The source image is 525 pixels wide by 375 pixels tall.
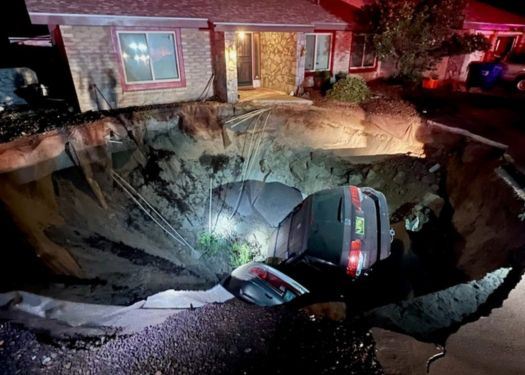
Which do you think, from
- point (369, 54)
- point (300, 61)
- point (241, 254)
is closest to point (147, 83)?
point (300, 61)

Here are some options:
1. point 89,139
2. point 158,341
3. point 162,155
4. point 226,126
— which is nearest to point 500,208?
point 158,341

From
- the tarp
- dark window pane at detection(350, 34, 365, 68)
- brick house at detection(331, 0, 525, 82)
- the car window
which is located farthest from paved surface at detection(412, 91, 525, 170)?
the tarp

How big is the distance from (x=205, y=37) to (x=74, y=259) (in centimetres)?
841

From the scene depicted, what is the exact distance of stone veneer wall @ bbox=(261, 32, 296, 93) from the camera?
1161 centimetres

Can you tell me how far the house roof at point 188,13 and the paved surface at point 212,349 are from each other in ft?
26.5

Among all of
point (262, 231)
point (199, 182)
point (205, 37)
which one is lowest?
point (262, 231)

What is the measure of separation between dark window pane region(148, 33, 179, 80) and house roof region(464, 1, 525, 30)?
12860 mm

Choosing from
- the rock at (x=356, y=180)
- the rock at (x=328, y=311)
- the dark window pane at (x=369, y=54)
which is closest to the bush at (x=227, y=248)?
the rock at (x=356, y=180)

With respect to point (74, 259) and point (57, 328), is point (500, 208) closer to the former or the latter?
point (57, 328)

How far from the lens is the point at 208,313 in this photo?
310 cm

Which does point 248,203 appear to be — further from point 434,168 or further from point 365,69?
point 365,69

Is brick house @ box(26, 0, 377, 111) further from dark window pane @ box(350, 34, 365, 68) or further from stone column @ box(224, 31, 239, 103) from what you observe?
dark window pane @ box(350, 34, 365, 68)

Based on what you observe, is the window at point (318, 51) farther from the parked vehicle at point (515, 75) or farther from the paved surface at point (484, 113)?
the parked vehicle at point (515, 75)

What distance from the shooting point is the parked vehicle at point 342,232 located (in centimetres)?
484
